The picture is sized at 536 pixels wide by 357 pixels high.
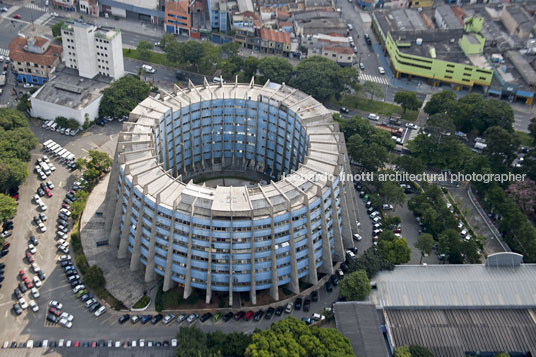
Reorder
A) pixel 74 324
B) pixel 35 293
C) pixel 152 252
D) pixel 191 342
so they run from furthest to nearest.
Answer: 1. pixel 35 293
2. pixel 152 252
3. pixel 74 324
4. pixel 191 342

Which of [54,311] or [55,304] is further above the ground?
[55,304]

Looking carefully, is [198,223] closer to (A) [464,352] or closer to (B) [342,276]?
(B) [342,276]

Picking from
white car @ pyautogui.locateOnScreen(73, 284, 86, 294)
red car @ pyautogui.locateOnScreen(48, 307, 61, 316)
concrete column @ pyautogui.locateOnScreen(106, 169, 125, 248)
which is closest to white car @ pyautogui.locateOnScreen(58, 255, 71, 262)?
white car @ pyautogui.locateOnScreen(73, 284, 86, 294)

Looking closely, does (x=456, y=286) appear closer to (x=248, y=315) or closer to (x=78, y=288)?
(x=248, y=315)

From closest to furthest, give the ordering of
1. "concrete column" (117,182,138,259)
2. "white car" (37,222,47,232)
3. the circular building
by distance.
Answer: the circular building
"concrete column" (117,182,138,259)
"white car" (37,222,47,232)

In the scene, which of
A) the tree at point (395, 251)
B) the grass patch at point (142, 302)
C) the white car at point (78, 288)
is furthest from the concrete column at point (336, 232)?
the white car at point (78, 288)

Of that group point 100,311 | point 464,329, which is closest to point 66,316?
point 100,311

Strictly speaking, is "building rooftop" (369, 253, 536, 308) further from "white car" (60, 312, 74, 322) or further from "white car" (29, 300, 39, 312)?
"white car" (29, 300, 39, 312)
